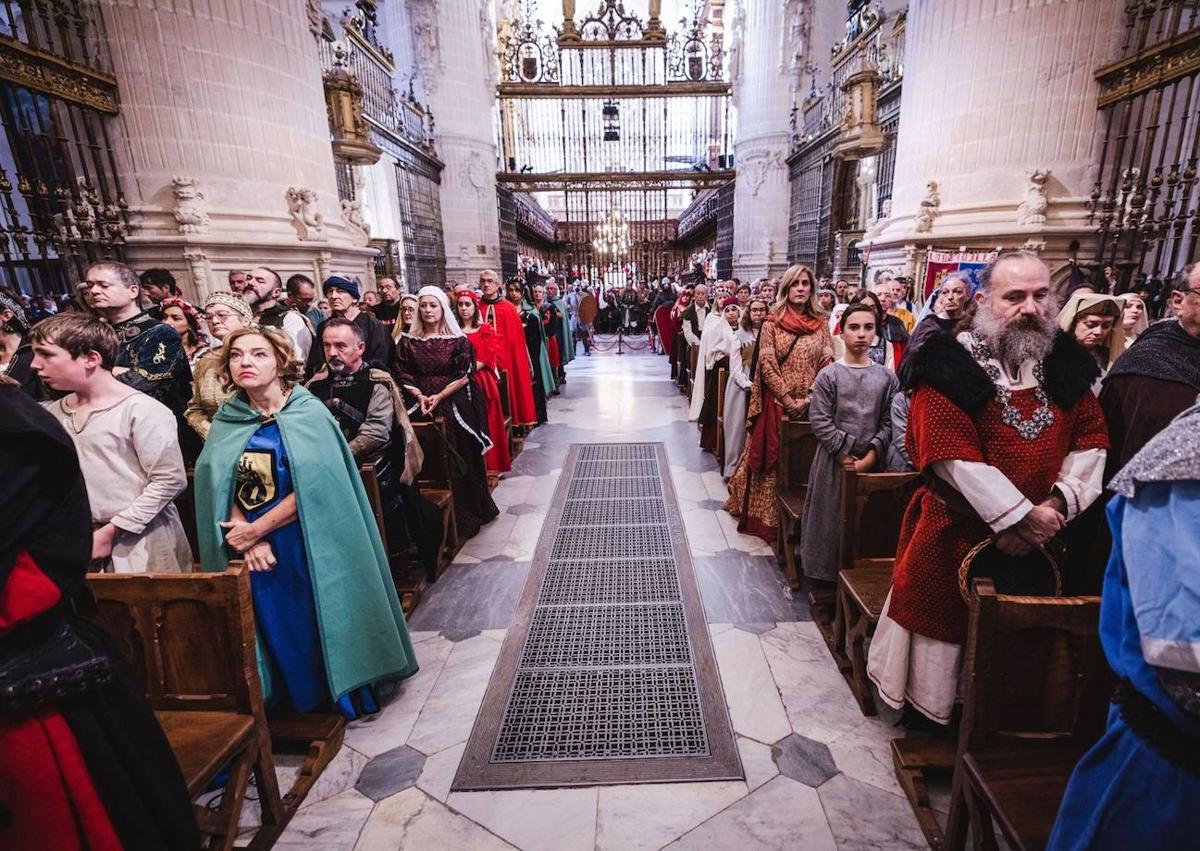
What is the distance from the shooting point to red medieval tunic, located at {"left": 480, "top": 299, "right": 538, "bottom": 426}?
602cm

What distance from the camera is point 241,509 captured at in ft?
7.56

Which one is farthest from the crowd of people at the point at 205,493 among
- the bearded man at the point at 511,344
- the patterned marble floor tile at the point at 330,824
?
the bearded man at the point at 511,344

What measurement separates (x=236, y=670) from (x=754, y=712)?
82.2 inches

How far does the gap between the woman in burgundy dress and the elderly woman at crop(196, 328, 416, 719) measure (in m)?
1.73

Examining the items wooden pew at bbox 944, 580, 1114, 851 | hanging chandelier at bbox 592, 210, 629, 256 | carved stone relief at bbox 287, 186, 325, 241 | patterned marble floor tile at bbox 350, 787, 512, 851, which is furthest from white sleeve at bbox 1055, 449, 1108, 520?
hanging chandelier at bbox 592, 210, 629, 256

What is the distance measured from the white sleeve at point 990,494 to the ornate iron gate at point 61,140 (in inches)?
257

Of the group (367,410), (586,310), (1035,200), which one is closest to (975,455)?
(367,410)

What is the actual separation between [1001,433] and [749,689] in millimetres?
1621

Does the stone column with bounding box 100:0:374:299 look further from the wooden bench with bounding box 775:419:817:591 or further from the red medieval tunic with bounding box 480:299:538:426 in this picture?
the wooden bench with bounding box 775:419:817:591

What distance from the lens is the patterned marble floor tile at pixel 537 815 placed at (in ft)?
6.47

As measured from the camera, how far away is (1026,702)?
1.59m

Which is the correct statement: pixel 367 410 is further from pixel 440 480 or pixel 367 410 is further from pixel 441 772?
pixel 441 772

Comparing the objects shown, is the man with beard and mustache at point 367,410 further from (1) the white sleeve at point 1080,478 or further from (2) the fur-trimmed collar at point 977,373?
(1) the white sleeve at point 1080,478

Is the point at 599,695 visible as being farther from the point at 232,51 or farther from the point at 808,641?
the point at 232,51
